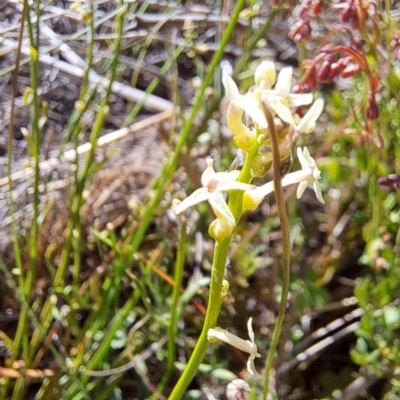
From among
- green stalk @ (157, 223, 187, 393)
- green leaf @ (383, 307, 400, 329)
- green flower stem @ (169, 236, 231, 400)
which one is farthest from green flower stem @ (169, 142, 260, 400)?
green leaf @ (383, 307, 400, 329)

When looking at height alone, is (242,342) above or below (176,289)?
above

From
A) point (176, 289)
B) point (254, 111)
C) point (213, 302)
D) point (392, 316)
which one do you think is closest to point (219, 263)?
point (213, 302)

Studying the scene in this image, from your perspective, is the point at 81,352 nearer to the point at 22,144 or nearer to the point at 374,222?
the point at 374,222

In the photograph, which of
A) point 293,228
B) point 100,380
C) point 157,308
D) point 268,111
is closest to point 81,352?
point 100,380

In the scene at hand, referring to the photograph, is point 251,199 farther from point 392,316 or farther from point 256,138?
point 392,316

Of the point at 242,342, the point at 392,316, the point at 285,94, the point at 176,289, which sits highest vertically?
the point at 285,94

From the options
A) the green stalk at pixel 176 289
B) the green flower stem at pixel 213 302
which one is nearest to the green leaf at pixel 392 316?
the green stalk at pixel 176 289

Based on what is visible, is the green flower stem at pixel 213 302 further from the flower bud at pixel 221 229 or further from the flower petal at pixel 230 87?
the flower petal at pixel 230 87
